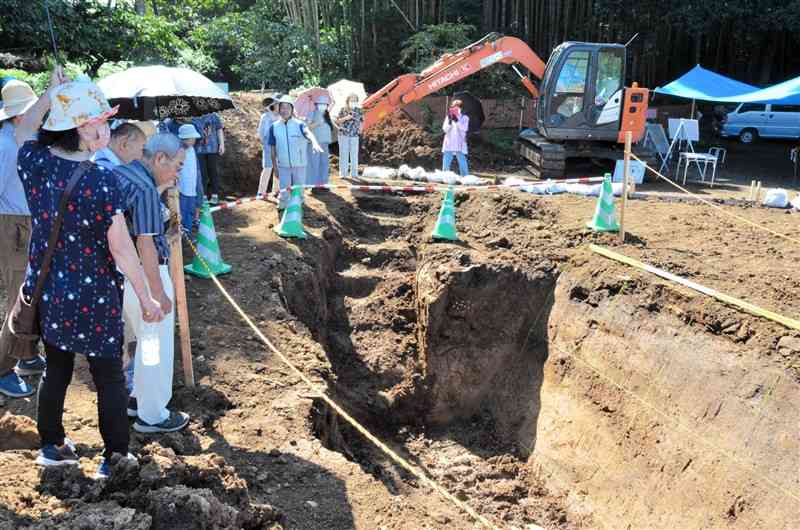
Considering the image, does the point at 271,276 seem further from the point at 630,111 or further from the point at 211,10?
the point at 211,10

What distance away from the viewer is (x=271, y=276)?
7.68m

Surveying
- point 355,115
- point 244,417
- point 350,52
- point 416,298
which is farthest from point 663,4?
point 244,417

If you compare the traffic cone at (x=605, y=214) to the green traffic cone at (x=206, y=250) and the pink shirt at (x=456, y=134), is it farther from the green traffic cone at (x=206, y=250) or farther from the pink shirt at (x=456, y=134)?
the green traffic cone at (x=206, y=250)

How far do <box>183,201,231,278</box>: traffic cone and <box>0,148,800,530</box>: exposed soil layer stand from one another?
22 centimetres

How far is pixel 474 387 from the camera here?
841cm

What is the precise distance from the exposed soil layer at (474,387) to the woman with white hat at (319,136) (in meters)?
0.37

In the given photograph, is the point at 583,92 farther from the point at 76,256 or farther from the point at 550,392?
the point at 76,256

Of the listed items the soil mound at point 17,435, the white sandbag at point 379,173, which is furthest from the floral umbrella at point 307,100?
the soil mound at point 17,435

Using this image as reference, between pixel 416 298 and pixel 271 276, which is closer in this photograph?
pixel 271 276

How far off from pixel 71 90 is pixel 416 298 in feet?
20.1

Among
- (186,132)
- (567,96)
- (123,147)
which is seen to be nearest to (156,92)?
(123,147)

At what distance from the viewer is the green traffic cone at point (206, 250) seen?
23.9 ft

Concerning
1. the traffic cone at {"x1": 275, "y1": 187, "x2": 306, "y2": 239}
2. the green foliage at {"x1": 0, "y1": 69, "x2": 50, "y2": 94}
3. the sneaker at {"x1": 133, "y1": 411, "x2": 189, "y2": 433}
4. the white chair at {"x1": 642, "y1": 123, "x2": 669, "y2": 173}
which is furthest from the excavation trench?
the white chair at {"x1": 642, "y1": 123, "x2": 669, "y2": 173}

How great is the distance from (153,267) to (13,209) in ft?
5.91
